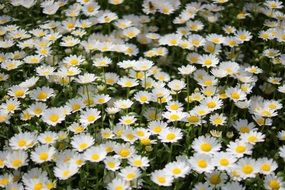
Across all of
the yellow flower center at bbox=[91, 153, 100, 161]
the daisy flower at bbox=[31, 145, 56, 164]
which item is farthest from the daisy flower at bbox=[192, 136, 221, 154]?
the daisy flower at bbox=[31, 145, 56, 164]

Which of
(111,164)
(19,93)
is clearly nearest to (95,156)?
(111,164)

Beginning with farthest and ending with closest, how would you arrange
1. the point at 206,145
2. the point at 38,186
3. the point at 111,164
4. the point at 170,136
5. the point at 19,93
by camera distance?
the point at 19,93 → the point at 170,136 → the point at 206,145 → the point at 111,164 → the point at 38,186

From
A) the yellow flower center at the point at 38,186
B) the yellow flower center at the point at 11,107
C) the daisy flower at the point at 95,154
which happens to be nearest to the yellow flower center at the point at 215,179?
the daisy flower at the point at 95,154

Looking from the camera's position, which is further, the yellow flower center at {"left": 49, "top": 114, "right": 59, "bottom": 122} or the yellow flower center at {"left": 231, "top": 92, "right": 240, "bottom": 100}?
the yellow flower center at {"left": 231, "top": 92, "right": 240, "bottom": 100}

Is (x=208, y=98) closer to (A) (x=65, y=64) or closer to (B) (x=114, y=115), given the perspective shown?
(B) (x=114, y=115)

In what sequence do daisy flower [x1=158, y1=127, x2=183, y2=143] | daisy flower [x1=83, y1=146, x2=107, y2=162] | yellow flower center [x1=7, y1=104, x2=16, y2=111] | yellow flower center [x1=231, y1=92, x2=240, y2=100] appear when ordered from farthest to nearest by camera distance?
yellow flower center [x1=231, y1=92, x2=240, y2=100] → yellow flower center [x1=7, y1=104, x2=16, y2=111] → daisy flower [x1=158, y1=127, x2=183, y2=143] → daisy flower [x1=83, y1=146, x2=107, y2=162]

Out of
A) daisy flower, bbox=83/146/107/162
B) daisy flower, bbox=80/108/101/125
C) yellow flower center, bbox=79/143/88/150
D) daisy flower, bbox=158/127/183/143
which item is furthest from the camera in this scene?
daisy flower, bbox=80/108/101/125

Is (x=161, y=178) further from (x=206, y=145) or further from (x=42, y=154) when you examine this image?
(x=42, y=154)

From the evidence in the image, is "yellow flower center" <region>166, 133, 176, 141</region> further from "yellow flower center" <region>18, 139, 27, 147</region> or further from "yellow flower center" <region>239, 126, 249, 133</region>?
"yellow flower center" <region>18, 139, 27, 147</region>

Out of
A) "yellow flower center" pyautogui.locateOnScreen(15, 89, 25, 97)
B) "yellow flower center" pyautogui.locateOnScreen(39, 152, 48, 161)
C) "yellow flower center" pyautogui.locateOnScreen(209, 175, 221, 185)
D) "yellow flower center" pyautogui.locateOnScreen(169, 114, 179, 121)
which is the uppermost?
"yellow flower center" pyautogui.locateOnScreen(15, 89, 25, 97)
